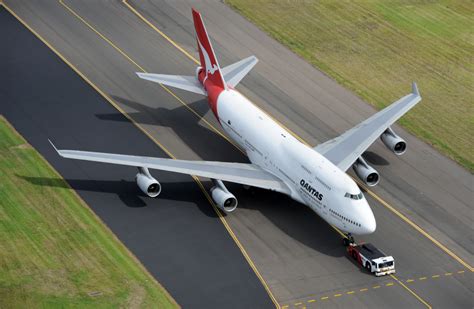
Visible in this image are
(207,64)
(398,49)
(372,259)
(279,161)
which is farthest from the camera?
(398,49)

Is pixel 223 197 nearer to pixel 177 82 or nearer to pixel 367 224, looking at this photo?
pixel 367 224

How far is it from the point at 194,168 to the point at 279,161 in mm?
7143

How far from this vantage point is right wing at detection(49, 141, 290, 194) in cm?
6997

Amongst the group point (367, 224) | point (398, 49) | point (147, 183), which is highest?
point (398, 49)

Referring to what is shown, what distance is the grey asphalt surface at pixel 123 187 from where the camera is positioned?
207 feet

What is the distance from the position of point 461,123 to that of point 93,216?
1591 inches

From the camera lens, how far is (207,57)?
80000 mm

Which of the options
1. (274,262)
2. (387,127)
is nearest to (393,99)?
(387,127)

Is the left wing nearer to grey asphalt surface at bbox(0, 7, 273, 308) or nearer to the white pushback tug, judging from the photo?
the white pushback tug

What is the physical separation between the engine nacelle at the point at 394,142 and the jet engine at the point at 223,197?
18.0 m

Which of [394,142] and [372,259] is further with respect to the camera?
→ [394,142]

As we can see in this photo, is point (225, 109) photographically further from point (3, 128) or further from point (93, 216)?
point (3, 128)

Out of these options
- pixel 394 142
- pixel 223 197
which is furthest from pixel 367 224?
pixel 394 142

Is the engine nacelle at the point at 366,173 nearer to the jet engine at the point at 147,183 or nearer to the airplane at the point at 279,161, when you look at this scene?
the airplane at the point at 279,161
